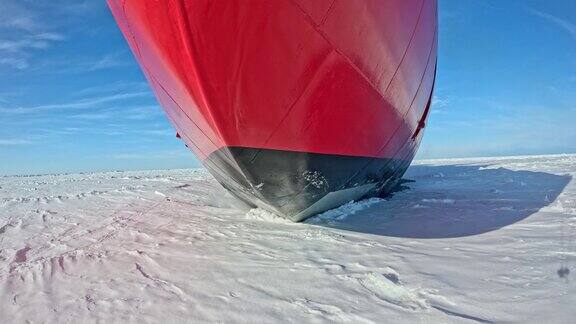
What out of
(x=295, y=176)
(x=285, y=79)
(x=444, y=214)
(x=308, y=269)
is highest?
(x=285, y=79)

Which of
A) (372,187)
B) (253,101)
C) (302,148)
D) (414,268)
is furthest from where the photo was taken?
(372,187)

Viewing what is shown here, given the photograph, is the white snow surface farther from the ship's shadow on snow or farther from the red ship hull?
the red ship hull

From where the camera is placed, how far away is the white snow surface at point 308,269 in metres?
1.66

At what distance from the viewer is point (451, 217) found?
3.62 m

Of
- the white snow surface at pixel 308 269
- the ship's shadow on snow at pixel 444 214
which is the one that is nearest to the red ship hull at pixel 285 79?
the ship's shadow on snow at pixel 444 214

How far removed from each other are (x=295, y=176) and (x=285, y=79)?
0.90 m

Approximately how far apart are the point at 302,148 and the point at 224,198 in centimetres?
352

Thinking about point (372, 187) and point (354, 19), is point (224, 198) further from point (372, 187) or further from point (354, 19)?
point (354, 19)

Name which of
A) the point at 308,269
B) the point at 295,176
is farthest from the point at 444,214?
the point at 308,269

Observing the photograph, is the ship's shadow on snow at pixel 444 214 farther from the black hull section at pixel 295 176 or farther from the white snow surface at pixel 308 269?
the black hull section at pixel 295 176

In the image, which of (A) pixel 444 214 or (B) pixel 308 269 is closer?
(B) pixel 308 269

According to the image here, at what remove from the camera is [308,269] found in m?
2.20

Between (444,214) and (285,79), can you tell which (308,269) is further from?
(444,214)

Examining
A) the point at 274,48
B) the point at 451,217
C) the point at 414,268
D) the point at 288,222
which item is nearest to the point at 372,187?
the point at 451,217
